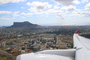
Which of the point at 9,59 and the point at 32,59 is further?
the point at 9,59

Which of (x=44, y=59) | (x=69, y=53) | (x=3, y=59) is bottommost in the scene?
(x=3, y=59)

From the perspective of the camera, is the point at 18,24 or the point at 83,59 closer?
the point at 83,59

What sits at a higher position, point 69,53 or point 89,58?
point 89,58

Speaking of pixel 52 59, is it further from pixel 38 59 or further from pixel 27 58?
pixel 27 58

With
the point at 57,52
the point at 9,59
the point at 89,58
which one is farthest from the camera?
the point at 9,59

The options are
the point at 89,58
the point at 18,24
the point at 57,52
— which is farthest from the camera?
the point at 18,24

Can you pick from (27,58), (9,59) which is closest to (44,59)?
(27,58)

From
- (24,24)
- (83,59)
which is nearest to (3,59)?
(83,59)

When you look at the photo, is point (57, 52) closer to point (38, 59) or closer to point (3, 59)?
point (38, 59)

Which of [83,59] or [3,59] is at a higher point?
[83,59]

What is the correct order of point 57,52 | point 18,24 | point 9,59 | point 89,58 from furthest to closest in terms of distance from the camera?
point 18,24
point 9,59
point 57,52
point 89,58
